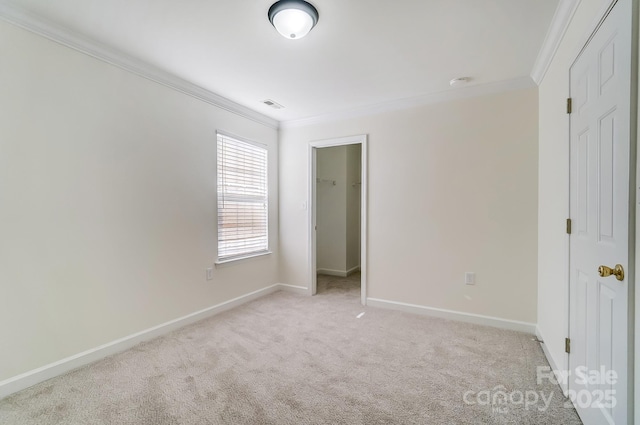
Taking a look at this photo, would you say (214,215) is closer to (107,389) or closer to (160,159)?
(160,159)

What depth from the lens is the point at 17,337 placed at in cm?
193

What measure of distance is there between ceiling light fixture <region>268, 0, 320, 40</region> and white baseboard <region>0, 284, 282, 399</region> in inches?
112

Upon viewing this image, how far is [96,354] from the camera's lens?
2318 mm

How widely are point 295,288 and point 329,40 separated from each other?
3270 millimetres

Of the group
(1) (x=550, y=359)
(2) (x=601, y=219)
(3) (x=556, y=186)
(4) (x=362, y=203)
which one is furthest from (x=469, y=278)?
(2) (x=601, y=219)

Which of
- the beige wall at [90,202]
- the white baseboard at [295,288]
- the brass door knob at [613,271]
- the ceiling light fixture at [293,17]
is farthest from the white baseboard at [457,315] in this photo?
the ceiling light fixture at [293,17]

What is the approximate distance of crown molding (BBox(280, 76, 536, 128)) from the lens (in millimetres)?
2902

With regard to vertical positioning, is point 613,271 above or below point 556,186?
below

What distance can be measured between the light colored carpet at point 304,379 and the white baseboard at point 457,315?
106 mm

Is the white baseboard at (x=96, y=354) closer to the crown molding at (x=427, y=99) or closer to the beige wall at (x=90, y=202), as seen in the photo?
the beige wall at (x=90, y=202)

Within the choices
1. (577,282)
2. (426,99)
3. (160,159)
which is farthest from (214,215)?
(577,282)

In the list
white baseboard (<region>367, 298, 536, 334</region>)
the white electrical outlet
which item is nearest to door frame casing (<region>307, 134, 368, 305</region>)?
white baseboard (<region>367, 298, 536, 334</region>)

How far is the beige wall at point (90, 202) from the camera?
6.35 feet

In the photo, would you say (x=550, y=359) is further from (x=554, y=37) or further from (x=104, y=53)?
(x=104, y=53)
